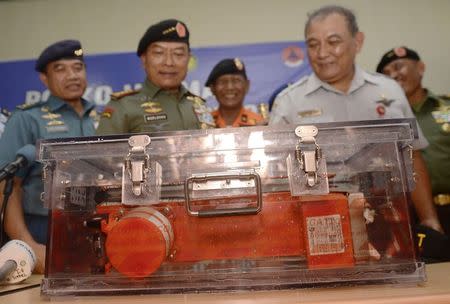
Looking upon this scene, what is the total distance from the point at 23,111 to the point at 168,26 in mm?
774

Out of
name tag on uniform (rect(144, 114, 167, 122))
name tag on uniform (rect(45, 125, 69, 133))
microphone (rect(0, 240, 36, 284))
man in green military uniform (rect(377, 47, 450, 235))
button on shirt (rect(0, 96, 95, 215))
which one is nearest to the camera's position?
microphone (rect(0, 240, 36, 284))

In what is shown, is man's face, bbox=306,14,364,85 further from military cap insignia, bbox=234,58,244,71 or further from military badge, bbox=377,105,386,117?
military cap insignia, bbox=234,58,244,71

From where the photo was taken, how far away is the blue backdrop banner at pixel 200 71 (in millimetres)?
2639

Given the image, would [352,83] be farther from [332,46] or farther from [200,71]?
[200,71]

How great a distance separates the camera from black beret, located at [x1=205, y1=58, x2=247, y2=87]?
2559 mm

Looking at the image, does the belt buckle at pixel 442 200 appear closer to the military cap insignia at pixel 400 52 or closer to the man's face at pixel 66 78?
the military cap insignia at pixel 400 52

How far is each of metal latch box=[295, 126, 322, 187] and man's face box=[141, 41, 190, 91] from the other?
3.83 ft

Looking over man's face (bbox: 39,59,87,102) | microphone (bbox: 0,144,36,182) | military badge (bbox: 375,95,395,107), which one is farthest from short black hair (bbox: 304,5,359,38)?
microphone (bbox: 0,144,36,182)

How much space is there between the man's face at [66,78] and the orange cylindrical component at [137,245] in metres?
1.40

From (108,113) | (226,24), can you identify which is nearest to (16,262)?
(108,113)

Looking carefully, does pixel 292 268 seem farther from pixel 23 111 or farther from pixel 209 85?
pixel 209 85

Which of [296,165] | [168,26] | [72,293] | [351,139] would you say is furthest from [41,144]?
[168,26]

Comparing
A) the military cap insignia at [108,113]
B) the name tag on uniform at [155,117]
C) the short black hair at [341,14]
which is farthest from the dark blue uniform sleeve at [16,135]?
the short black hair at [341,14]

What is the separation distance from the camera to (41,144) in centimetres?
85
